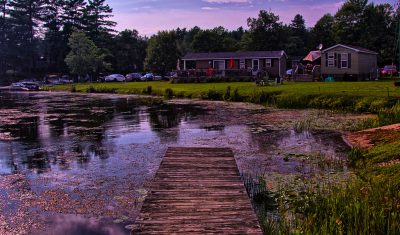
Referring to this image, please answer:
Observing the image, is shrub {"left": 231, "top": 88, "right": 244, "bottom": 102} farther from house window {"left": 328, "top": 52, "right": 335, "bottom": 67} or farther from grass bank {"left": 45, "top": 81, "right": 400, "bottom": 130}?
house window {"left": 328, "top": 52, "right": 335, "bottom": 67}

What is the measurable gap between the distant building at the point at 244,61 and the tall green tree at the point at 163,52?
14.6 metres

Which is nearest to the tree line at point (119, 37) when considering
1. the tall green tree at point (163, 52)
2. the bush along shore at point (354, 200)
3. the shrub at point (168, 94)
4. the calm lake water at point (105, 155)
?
the tall green tree at point (163, 52)

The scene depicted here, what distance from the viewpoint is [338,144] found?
17.3 meters

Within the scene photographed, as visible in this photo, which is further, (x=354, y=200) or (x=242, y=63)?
(x=242, y=63)

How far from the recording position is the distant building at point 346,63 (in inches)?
1994

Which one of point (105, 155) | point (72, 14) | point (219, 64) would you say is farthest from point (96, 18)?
point (105, 155)

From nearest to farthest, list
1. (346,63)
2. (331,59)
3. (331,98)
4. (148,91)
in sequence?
(331,98) < (148,91) < (346,63) < (331,59)

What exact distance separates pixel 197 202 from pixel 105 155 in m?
8.76

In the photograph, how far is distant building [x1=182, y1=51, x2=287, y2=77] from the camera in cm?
6334

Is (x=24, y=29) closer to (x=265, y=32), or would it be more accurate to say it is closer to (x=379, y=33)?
(x=265, y=32)

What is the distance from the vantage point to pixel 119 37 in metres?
102

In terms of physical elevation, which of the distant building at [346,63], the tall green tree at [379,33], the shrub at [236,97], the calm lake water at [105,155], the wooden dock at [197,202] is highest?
the tall green tree at [379,33]

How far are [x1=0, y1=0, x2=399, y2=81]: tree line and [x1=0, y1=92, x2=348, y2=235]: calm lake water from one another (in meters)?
54.1

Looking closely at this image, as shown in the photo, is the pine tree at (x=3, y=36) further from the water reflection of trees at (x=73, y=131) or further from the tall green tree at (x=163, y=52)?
the water reflection of trees at (x=73, y=131)
